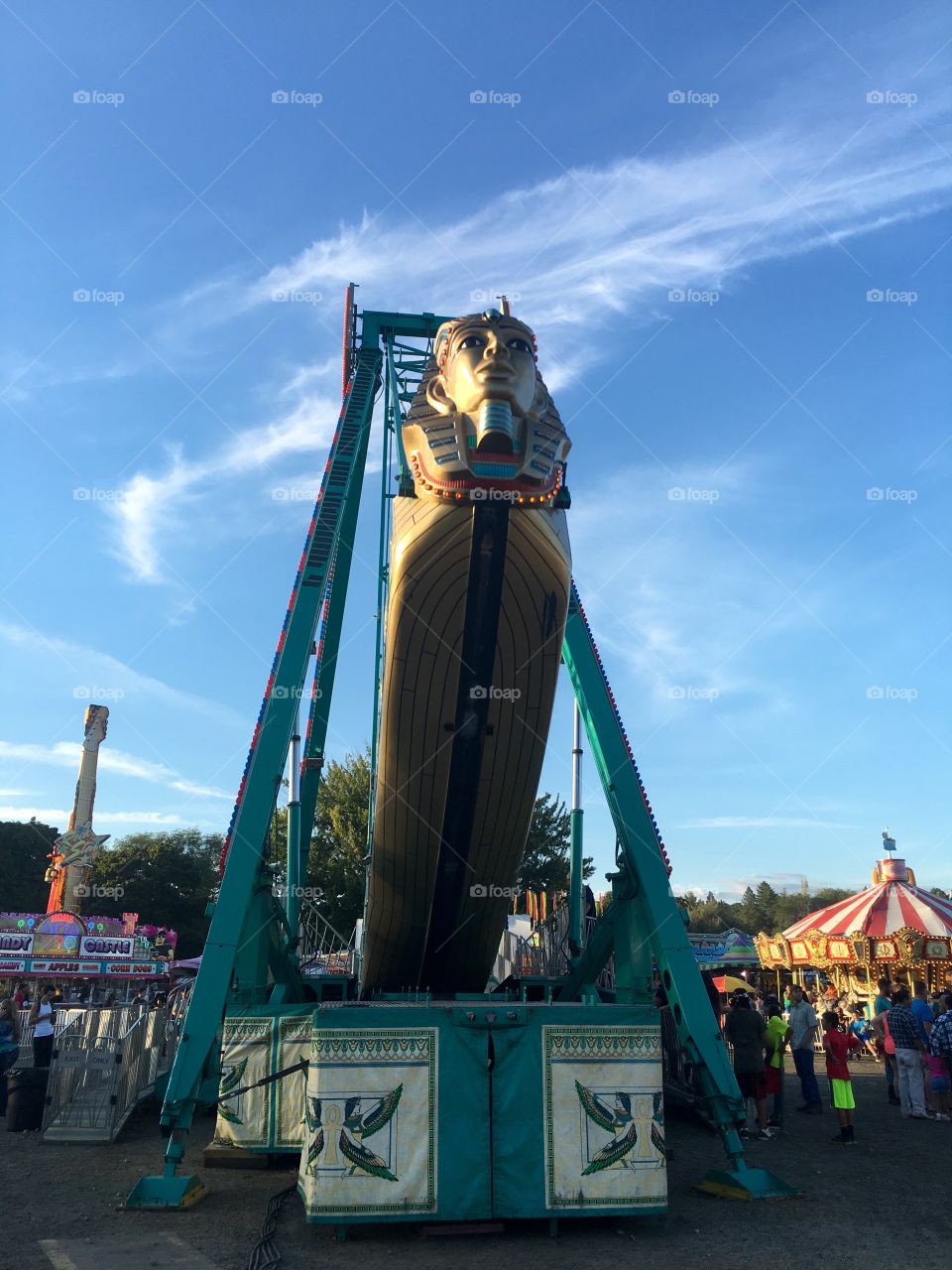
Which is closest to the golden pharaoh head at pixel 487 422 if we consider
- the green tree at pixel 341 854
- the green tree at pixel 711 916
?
the green tree at pixel 341 854

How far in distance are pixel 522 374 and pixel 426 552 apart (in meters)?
1.74

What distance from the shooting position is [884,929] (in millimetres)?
24094

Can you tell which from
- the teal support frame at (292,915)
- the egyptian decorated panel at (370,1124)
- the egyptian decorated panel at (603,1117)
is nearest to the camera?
the egyptian decorated panel at (370,1124)

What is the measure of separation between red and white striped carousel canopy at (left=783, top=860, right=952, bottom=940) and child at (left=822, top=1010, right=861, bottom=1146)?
1401cm

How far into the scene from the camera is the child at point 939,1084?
41.1 feet

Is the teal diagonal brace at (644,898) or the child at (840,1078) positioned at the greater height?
the teal diagonal brace at (644,898)

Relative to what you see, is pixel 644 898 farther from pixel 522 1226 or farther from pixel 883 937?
pixel 883 937

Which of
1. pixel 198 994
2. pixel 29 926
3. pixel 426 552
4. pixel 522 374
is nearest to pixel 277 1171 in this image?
pixel 198 994

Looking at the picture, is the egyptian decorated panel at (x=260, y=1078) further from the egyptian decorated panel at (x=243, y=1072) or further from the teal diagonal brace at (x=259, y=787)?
the teal diagonal brace at (x=259, y=787)

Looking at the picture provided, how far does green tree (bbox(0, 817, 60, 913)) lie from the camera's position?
58.9 m

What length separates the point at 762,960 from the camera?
1185 inches

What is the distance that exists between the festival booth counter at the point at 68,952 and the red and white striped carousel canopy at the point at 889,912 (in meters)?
22.8

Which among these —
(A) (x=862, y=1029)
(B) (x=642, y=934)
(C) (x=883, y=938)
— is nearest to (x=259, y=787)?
(B) (x=642, y=934)

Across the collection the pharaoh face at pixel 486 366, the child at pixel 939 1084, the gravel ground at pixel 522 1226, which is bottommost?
the gravel ground at pixel 522 1226
